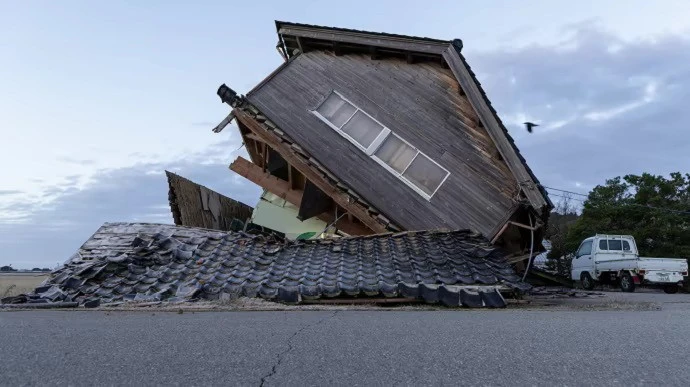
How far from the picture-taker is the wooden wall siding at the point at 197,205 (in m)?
14.9

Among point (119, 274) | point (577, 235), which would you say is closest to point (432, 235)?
point (119, 274)

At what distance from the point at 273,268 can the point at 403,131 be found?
518cm

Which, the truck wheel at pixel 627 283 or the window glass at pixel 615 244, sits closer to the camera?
the truck wheel at pixel 627 283

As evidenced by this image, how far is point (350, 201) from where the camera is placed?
40.6 ft

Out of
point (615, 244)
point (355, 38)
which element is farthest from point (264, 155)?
point (615, 244)

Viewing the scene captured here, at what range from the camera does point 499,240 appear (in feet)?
42.0

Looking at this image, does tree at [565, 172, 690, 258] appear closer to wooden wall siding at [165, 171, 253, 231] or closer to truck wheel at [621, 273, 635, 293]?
truck wheel at [621, 273, 635, 293]

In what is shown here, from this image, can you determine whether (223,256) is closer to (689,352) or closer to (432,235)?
(432,235)

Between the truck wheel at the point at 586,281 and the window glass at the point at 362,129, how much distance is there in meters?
14.1

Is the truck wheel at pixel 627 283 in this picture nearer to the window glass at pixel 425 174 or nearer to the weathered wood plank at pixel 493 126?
the weathered wood plank at pixel 493 126

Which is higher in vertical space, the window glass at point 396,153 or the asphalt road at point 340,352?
the window glass at point 396,153

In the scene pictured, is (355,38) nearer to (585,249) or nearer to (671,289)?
(671,289)

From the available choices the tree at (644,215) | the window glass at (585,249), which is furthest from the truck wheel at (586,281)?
the tree at (644,215)

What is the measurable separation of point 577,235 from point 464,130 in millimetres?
23738
